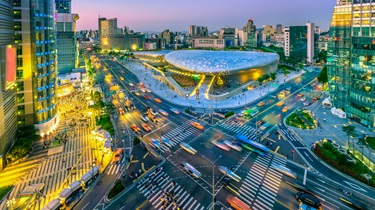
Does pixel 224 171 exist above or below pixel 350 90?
below

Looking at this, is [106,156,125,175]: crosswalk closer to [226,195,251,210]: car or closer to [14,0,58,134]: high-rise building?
[226,195,251,210]: car

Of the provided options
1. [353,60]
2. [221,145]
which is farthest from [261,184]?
[353,60]

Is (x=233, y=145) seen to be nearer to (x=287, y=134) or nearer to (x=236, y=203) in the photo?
(x=287, y=134)

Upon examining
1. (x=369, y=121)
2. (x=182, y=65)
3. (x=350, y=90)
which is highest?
(x=182, y=65)

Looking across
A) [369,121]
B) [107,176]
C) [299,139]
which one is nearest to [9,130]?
[107,176]

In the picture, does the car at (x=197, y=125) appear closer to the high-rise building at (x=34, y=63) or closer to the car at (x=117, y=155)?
the car at (x=117, y=155)

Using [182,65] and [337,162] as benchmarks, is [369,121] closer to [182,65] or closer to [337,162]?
[337,162]
